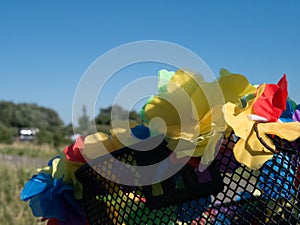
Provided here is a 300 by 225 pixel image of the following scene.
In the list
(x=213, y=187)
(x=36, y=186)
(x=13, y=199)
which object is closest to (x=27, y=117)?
(x=13, y=199)

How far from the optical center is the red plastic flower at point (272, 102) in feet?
2.72

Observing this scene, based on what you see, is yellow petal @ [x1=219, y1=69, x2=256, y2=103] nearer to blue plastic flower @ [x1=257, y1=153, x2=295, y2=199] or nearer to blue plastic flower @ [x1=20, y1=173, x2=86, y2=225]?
blue plastic flower @ [x1=257, y1=153, x2=295, y2=199]

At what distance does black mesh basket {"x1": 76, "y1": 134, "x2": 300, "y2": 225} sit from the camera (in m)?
0.83

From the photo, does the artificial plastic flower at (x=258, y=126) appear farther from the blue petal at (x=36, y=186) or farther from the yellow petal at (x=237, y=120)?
the blue petal at (x=36, y=186)

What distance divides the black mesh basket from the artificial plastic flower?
0.10ft

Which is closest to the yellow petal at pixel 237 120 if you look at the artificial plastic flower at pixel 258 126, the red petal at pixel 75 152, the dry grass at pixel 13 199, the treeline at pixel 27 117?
the artificial plastic flower at pixel 258 126

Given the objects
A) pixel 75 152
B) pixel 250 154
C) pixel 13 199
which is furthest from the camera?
pixel 13 199

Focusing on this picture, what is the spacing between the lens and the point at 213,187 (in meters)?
0.85

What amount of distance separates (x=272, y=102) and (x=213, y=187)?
0.18 metres

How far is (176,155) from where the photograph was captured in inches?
33.3

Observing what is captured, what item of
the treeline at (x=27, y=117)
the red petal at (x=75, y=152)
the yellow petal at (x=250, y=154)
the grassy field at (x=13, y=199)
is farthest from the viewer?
the treeline at (x=27, y=117)

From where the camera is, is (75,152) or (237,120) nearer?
(237,120)

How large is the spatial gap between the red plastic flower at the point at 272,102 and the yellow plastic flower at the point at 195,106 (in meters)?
0.03

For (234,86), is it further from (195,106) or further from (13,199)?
(13,199)
